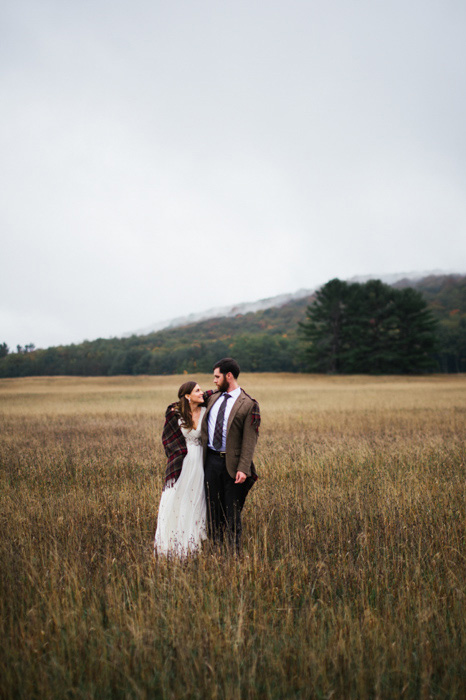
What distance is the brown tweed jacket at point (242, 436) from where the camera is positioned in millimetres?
4098

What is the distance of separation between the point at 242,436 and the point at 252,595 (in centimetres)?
147

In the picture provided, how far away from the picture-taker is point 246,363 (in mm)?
89625

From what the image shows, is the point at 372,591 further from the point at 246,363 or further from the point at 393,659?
the point at 246,363

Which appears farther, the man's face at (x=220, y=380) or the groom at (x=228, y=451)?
the man's face at (x=220, y=380)

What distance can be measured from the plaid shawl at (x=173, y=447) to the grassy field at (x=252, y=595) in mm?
793

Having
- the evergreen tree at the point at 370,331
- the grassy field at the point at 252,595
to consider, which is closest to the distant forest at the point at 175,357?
the evergreen tree at the point at 370,331

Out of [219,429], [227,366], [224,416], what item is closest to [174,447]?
[219,429]

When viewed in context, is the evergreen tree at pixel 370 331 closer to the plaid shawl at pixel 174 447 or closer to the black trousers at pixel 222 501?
the black trousers at pixel 222 501

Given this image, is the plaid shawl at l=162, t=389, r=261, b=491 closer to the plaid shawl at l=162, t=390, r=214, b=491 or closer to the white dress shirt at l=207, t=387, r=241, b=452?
the plaid shawl at l=162, t=390, r=214, b=491

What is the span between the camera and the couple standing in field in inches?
164

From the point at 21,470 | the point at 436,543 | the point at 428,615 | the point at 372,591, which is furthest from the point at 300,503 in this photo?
the point at 21,470

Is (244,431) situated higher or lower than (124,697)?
higher

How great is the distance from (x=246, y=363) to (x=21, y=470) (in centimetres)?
8216

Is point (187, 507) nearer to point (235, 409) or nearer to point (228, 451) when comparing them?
point (228, 451)
